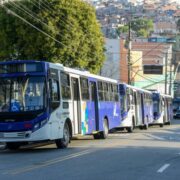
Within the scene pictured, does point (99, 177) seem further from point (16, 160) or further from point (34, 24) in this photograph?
point (34, 24)

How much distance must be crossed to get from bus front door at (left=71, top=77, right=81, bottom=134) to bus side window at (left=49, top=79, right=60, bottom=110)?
6.88 ft

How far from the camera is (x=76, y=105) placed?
2378 centimetres

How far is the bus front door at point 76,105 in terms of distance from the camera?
23453 millimetres

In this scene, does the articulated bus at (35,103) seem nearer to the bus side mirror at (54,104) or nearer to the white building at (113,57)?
the bus side mirror at (54,104)

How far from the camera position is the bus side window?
2078cm

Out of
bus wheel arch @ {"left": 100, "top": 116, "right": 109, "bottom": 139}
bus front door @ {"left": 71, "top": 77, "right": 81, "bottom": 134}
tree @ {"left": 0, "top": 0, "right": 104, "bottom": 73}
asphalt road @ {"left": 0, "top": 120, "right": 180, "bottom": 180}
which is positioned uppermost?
tree @ {"left": 0, "top": 0, "right": 104, "bottom": 73}

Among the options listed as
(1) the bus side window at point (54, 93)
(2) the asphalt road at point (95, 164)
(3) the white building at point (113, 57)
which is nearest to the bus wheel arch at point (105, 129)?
(2) the asphalt road at point (95, 164)

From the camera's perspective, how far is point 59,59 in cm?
3744

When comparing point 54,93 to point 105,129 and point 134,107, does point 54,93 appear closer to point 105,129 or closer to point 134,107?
point 105,129

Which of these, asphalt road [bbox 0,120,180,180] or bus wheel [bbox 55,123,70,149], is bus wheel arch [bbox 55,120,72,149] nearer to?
bus wheel [bbox 55,123,70,149]

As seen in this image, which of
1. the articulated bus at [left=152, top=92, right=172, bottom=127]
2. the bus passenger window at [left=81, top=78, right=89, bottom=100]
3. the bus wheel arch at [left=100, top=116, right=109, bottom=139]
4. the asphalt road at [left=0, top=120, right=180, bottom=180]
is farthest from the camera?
the articulated bus at [left=152, top=92, right=172, bottom=127]

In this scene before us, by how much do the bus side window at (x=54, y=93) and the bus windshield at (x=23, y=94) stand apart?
428mm

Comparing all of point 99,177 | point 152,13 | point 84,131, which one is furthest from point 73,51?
point 152,13

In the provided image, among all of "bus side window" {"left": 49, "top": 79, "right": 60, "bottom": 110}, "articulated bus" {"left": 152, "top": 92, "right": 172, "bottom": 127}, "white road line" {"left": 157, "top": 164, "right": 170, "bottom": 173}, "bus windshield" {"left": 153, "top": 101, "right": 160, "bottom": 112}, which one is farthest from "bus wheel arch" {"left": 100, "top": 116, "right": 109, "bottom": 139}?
"bus windshield" {"left": 153, "top": 101, "right": 160, "bottom": 112}
